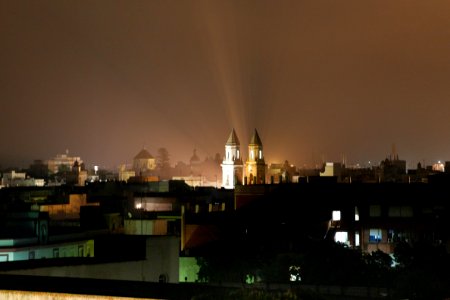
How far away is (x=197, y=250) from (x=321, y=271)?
701 centimetres

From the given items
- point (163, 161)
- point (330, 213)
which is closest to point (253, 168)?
point (330, 213)

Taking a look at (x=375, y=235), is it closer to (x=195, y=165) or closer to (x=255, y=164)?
(x=255, y=164)

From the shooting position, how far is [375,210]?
39.7m

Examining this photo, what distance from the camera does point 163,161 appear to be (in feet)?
532

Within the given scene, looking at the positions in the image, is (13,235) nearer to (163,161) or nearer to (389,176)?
(389,176)

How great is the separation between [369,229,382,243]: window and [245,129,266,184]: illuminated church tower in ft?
121

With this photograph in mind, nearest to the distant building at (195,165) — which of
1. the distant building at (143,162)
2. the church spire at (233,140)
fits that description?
the distant building at (143,162)

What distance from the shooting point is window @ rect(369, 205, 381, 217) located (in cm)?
3953

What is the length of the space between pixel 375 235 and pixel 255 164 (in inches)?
1545

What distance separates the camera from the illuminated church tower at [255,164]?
76.1 m

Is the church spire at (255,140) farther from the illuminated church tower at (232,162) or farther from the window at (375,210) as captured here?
the window at (375,210)

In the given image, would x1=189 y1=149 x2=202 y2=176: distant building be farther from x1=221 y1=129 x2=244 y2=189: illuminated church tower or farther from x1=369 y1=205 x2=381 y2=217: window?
x1=369 y1=205 x2=381 y2=217: window

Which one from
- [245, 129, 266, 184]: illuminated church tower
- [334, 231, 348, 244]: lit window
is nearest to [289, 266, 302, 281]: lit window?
[334, 231, 348, 244]: lit window

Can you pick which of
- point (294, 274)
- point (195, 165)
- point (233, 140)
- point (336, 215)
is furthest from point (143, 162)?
point (294, 274)
